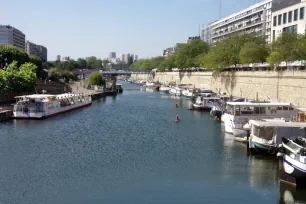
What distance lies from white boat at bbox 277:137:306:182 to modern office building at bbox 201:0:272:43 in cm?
7903

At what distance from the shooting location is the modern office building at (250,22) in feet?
386

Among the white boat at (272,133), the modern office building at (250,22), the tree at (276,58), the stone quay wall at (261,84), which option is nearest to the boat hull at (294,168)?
the white boat at (272,133)

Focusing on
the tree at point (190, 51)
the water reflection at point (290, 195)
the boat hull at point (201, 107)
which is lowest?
the water reflection at point (290, 195)

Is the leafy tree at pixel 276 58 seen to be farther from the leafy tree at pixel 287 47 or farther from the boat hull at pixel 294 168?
the boat hull at pixel 294 168

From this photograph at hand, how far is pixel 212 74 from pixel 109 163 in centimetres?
7568

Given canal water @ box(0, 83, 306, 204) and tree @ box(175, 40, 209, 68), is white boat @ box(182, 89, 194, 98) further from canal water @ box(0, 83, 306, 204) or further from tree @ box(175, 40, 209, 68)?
canal water @ box(0, 83, 306, 204)

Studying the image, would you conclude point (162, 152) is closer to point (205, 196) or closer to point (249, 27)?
point (205, 196)

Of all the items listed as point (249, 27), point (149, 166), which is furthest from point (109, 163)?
point (249, 27)

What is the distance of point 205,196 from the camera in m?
23.6

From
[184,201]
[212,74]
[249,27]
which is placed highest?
[249,27]

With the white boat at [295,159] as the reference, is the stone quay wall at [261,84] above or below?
above

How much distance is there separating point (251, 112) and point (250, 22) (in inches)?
3687

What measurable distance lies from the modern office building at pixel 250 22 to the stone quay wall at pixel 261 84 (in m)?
15.0

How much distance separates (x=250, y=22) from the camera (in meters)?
130
